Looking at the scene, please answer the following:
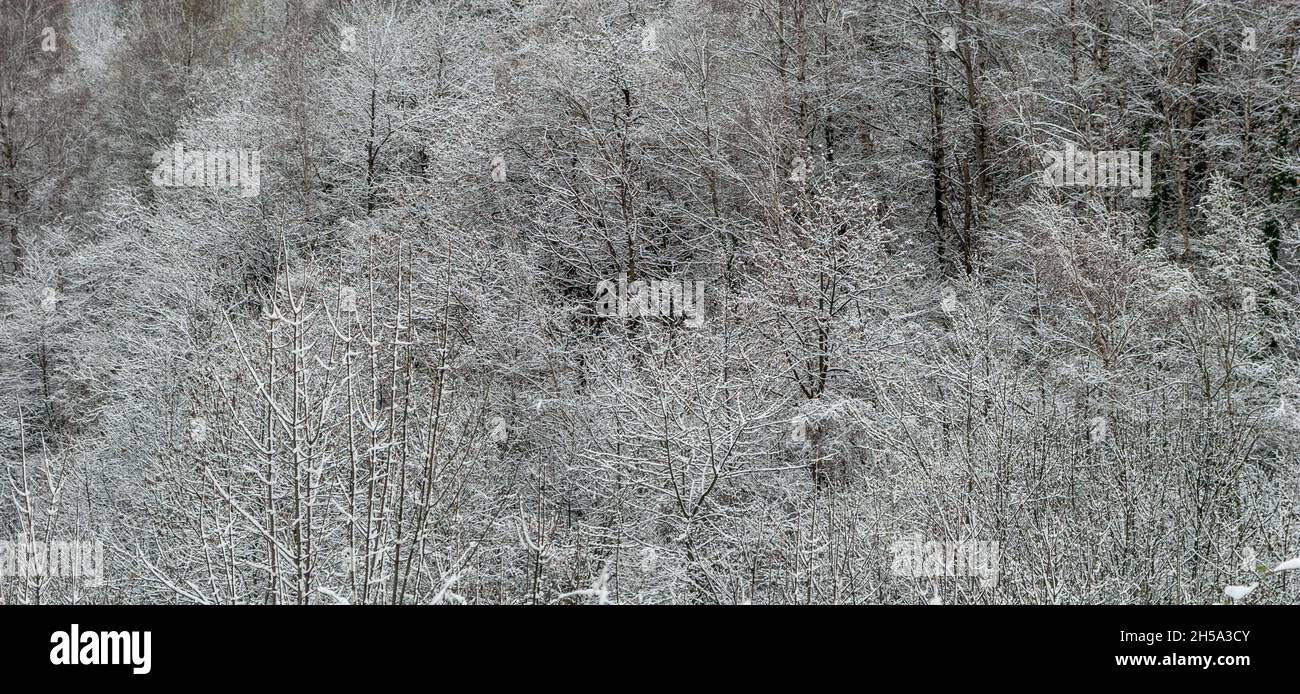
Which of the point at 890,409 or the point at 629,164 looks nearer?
the point at 890,409

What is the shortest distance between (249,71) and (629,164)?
1578cm

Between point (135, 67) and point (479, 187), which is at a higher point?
point (135, 67)

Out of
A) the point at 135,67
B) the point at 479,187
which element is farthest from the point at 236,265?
the point at 135,67

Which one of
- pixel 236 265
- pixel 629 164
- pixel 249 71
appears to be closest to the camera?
pixel 629 164

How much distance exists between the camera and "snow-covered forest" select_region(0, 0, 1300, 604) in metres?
10.1

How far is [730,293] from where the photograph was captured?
20.1 meters

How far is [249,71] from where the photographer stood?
106 ft

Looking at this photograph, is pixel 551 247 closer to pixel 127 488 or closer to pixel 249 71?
pixel 127 488

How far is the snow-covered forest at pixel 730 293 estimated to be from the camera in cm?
1015
